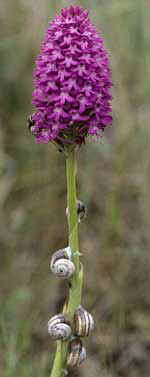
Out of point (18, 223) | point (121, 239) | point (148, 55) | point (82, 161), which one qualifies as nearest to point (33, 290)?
point (18, 223)

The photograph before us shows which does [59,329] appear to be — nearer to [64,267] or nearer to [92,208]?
[64,267]

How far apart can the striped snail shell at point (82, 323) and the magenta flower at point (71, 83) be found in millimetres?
660

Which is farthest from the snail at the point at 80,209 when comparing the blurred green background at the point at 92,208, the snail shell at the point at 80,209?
the blurred green background at the point at 92,208

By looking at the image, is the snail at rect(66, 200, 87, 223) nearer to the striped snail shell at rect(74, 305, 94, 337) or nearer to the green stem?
the green stem

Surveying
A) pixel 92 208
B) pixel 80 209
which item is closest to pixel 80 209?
pixel 80 209

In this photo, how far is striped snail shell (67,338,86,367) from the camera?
2.29m

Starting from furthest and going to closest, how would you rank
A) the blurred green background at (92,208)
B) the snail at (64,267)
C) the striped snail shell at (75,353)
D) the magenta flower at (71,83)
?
1. the blurred green background at (92,208)
2. the striped snail shell at (75,353)
3. the snail at (64,267)
4. the magenta flower at (71,83)

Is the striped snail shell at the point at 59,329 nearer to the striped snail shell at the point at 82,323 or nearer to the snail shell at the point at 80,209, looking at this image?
the striped snail shell at the point at 82,323

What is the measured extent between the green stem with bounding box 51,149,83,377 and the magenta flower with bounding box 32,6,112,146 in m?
0.11

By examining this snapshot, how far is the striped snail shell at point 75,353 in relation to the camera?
229 centimetres

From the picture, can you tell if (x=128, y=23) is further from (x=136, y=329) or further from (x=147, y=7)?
(x=136, y=329)

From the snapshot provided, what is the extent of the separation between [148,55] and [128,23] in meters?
0.61

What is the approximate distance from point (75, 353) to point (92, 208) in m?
2.36

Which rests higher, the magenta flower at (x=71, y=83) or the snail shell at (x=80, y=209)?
the magenta flower at (x=71, y=83)
